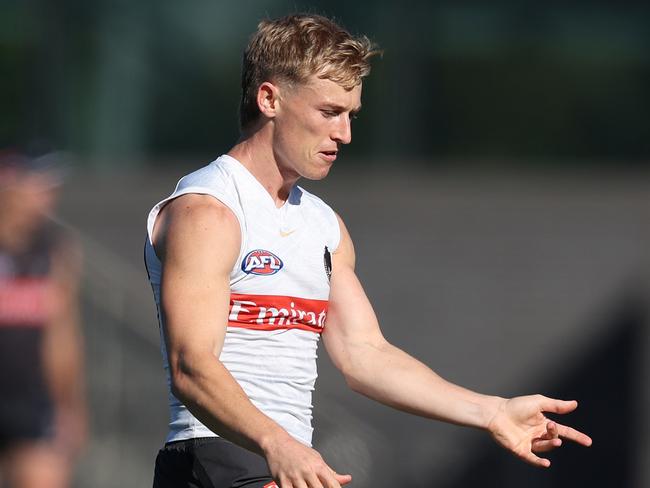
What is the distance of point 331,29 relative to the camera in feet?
13.3

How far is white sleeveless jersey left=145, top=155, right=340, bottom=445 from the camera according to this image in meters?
3.91

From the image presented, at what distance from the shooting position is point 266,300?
155 inches

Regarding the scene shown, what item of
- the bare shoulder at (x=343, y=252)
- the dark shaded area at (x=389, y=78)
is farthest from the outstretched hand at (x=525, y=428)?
the dark shaded area at (x=389, y=78)

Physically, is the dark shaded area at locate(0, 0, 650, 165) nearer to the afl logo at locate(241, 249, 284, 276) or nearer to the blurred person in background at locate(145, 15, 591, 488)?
the blurred person in background at locate(145, 15, 591, 488)

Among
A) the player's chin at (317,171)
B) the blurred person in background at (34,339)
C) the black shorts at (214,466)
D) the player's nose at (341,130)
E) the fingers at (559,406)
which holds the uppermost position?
the player's nose at (341,130)

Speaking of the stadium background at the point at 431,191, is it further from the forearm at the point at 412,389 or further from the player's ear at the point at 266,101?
the player's ear at the point at 266,101

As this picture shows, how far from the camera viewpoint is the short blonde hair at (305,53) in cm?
399

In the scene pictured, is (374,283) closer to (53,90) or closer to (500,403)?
(53,90)

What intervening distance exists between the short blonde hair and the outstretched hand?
1.12m

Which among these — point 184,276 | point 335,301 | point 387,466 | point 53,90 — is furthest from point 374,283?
point 184,276

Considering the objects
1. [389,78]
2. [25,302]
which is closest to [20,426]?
[25,302]

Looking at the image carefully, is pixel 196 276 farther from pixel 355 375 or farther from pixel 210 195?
pixel 355 375

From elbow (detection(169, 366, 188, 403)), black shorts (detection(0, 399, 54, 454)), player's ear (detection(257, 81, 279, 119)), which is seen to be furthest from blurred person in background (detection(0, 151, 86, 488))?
elbow (detection(169, 366, 188, 403))

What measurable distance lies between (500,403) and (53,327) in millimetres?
4389
